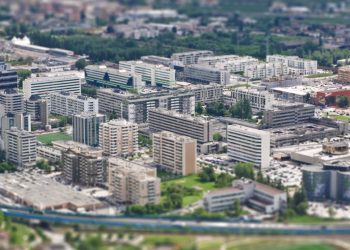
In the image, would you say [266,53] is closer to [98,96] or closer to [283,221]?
[98,96]

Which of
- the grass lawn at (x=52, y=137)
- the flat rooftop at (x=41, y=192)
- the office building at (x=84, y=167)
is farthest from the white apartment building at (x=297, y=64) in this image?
the flat rooftop at (x=41, y=192)

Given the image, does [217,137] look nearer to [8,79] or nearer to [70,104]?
[70,104]

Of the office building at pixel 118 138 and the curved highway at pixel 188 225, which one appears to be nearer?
the curved highway at pixel 188 225

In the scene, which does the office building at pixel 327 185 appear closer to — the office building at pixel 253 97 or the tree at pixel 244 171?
the tree at pixel 244 171

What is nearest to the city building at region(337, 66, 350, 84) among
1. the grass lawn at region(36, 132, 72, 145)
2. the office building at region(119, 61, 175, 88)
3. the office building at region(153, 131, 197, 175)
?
the office building at region(119, 61, 175, 88)

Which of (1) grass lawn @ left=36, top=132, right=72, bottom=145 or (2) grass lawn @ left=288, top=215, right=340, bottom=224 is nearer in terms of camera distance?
(2) grass lawn @ left=288, top=215, right=340, bottom=224

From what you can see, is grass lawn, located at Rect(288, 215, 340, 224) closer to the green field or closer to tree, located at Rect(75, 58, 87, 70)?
the green field
